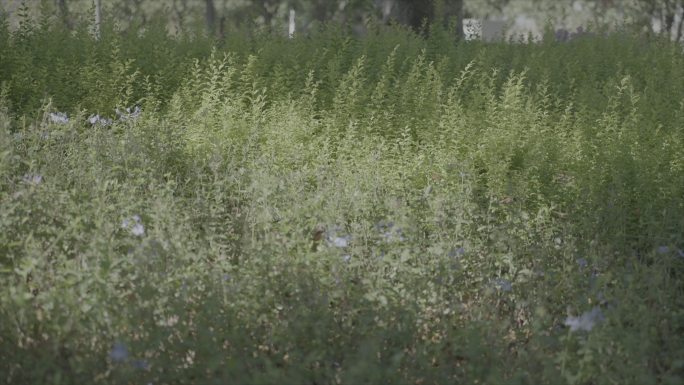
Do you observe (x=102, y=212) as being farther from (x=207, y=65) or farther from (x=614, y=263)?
(x=207, y=65)

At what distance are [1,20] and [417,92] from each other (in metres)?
3.99

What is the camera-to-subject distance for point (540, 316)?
11.4ft

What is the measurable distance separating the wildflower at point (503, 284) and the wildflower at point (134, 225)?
1.68 metres

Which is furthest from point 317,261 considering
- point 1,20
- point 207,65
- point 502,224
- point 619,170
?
point 1,20

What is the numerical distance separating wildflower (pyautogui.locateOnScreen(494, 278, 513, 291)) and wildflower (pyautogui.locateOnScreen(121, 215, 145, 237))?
5.51 ft

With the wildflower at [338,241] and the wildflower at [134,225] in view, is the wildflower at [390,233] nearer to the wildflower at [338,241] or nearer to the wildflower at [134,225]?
the wildflower at [338,241]

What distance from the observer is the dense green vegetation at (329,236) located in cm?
338

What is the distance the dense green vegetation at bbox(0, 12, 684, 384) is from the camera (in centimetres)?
338

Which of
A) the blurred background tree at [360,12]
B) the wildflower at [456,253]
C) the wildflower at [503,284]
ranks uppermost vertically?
the wildflower at [456,253]

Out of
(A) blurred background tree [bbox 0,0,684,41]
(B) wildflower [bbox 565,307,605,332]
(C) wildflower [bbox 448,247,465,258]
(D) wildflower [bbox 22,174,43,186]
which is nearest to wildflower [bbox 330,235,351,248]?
(C) wildflower [bbox 448,247,465,258]

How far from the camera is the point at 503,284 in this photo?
416 centimetres

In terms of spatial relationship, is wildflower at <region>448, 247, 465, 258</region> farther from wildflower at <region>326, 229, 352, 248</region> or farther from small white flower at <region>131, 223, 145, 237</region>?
small white flower at <region>131, 223, 145, 237</region>

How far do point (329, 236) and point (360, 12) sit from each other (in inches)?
876

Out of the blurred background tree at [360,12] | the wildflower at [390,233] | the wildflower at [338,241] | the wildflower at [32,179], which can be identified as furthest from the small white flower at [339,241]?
the blurred background tree at [360,12]
